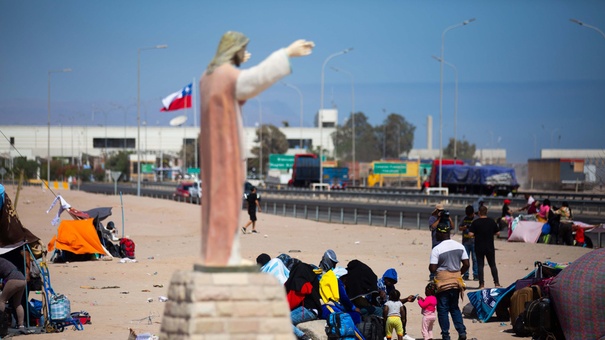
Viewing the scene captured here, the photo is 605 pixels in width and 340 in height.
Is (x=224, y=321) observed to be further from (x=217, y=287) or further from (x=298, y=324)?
(x=298, y=324)

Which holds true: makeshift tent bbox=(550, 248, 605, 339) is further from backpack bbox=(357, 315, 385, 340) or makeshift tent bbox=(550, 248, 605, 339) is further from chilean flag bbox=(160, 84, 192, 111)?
chilean flag bbox=(160, 84, 192, 111)

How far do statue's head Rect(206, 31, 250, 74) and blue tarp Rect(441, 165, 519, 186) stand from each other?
Result: 5745 centimetres

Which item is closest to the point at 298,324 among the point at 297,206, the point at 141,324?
the point at 141,324

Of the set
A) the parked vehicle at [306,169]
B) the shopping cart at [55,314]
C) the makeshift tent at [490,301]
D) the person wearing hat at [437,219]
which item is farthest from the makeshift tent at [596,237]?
the parked vehicle at [306,169]

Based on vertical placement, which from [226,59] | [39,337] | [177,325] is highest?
[226,59]

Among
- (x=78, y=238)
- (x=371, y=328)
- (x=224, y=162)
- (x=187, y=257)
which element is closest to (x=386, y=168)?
(x=187, y=257)

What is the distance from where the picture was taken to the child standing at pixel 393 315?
42.3 feet

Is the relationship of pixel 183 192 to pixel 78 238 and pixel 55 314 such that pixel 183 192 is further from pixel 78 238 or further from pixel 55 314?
pixel 55 314

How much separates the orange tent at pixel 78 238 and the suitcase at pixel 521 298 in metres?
12.1

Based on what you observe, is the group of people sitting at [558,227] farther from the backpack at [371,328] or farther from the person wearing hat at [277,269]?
the person wearing hat at [277,269]

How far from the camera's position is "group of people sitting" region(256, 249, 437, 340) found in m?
12.7

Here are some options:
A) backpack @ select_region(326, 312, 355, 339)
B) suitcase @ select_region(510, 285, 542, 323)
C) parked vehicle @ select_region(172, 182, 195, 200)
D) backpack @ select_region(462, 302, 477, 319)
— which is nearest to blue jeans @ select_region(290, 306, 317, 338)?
backpack @ select_region(326, 312, 355, 339)

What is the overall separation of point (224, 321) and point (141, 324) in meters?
7.00

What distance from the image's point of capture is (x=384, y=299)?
13.5 meters
